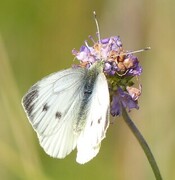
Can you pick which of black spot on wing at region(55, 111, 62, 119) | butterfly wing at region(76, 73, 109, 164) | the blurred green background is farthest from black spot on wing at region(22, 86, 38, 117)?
the blurred green background

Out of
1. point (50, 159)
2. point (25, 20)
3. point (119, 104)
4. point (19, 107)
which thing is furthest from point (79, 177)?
point (119, 104)

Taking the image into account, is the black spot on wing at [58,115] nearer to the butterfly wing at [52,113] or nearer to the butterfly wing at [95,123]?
the butterfly wing at [52,113]

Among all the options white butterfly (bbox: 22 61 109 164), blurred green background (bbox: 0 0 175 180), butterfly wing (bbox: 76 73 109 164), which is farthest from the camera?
blurred green background (bbox: 0 0 175 180)

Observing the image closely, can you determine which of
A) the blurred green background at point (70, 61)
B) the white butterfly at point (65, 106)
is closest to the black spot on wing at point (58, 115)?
the white butterfly at point (65, 106)

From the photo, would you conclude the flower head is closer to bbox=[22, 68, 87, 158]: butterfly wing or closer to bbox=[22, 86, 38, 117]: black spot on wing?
bbox=[22, 68, 87, 158]: butterfly wing

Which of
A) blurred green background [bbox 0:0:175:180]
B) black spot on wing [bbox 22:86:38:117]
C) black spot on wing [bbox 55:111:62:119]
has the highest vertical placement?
black spot on wing [bbox 22:86:38:117]

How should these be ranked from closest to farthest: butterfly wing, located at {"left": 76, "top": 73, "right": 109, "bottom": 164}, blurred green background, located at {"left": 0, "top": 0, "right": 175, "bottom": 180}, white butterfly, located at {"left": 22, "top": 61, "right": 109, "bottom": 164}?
1. butterfly wing, located at {"left": 76, "top": 73, "right": 109, "bottom": 164}
2. white butterfly, located at {"left": 22, "top": 61, "right": 109, "bottom": 164}
3. blurred green background, located at {"left": 0, "top": 0, "right": 175, "bottom": 180}

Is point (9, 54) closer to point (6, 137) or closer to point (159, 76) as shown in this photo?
point (6, 137)

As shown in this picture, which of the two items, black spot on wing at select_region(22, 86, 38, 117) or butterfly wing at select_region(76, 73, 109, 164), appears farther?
black spot on wing at select_region(22, 86, 38, 117)
